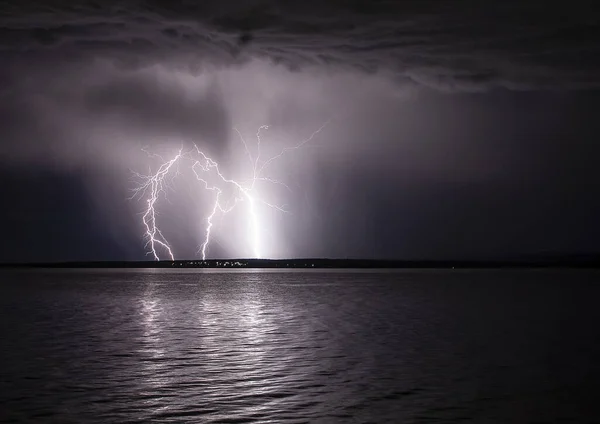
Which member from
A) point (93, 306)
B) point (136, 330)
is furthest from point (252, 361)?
point (93, 306)

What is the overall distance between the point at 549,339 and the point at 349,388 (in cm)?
1643

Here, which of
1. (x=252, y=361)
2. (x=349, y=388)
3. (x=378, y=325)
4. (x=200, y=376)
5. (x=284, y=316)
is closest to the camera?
(x=349, y=388)

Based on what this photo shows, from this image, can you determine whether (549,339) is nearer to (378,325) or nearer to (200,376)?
(378,325)

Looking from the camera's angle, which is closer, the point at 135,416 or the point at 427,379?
the point at 135,416

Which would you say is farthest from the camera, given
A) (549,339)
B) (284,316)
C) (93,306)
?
(93,306)

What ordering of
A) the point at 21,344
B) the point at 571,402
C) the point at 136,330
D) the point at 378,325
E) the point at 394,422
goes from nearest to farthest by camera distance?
1. the point at 394,422
2. the point at 571,402
3. the point at 21,344
4. the point at 136,330
5. the point at 378,325

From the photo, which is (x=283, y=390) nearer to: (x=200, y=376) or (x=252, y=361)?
(x=200, y=376)

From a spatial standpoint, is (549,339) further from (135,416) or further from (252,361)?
(135,416)

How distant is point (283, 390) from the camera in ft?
63.8

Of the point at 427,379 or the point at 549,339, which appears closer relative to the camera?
the point at 427,379

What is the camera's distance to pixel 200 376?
2162 cm

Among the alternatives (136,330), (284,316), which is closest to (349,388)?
(136,330)

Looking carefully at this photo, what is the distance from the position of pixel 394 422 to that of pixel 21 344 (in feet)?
64.3

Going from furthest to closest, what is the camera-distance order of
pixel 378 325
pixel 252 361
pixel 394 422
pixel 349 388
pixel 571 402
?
pixel 378 325 → pixel 252 361 → pixel 349 388 → pixel 571 402 → pixel 394 422
